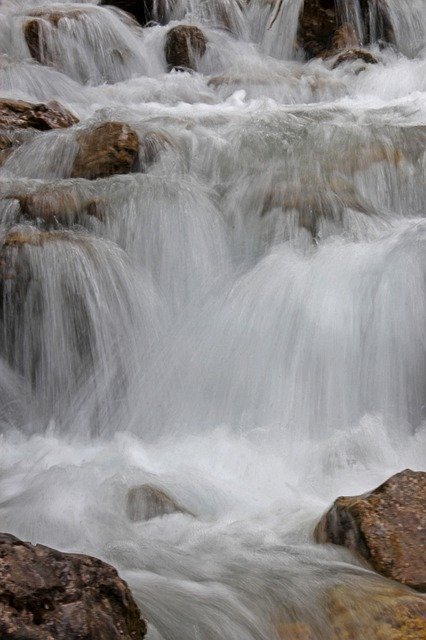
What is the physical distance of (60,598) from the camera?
2.40 meters

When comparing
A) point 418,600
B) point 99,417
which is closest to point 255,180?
point 99,417

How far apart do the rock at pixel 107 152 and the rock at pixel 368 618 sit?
15.4 feet

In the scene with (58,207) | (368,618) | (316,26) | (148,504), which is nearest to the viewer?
(368,618)

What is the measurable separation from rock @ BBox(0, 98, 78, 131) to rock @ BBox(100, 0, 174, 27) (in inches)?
195

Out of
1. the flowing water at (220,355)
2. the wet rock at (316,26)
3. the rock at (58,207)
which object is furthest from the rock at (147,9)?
the rock at (58,207)

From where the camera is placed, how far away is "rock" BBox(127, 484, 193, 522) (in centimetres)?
383

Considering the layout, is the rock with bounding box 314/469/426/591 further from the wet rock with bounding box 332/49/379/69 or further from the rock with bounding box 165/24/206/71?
the rock with bounding box 165/24/206/71

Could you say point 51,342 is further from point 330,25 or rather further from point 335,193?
point 330,25

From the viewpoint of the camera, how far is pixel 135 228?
235 inches

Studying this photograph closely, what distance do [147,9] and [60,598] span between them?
11.7m

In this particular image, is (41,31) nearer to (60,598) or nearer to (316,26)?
(316,26)

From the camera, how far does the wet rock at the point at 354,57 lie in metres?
10.8

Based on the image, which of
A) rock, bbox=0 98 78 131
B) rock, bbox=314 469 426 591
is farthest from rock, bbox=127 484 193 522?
rock, bbox=0 98 78 131

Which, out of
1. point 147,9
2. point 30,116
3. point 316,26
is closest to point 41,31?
point 147,9
